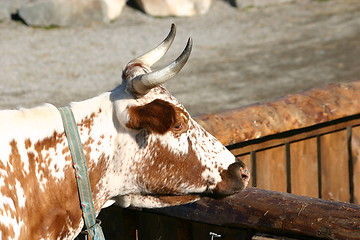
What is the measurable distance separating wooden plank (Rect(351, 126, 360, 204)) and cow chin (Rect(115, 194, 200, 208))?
2.84 m

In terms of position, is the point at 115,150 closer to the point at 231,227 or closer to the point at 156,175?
the point at 156,175

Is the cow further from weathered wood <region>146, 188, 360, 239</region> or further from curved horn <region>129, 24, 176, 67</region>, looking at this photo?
weathered wood <region>146, 188, 360, 239</region>

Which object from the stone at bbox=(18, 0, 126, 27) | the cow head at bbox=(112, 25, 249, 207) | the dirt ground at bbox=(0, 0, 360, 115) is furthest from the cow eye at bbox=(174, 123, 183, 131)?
the stone at bbox=(18, 0, 126, 27)

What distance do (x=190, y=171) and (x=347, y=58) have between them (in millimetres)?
9453

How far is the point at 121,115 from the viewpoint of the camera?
3418 mm

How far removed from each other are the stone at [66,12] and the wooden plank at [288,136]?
8587mm

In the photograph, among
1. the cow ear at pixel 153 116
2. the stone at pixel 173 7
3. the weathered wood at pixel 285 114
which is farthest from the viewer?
the stone at pixel 173 7

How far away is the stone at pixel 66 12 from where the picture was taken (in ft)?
45.9

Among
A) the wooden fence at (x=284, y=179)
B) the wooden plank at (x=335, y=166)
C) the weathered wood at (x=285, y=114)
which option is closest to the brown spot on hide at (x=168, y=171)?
the wooden fence at (x=284, y=179)

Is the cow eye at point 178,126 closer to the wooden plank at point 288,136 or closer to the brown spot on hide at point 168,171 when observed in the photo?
the brown spot on hide at point 168,171

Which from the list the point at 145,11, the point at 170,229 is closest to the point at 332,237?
the point at 170,229

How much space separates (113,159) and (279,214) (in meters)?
0.92

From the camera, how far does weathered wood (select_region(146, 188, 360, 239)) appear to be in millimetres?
3746

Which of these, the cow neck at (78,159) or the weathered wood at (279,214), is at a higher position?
the cow neck at (78,159)
